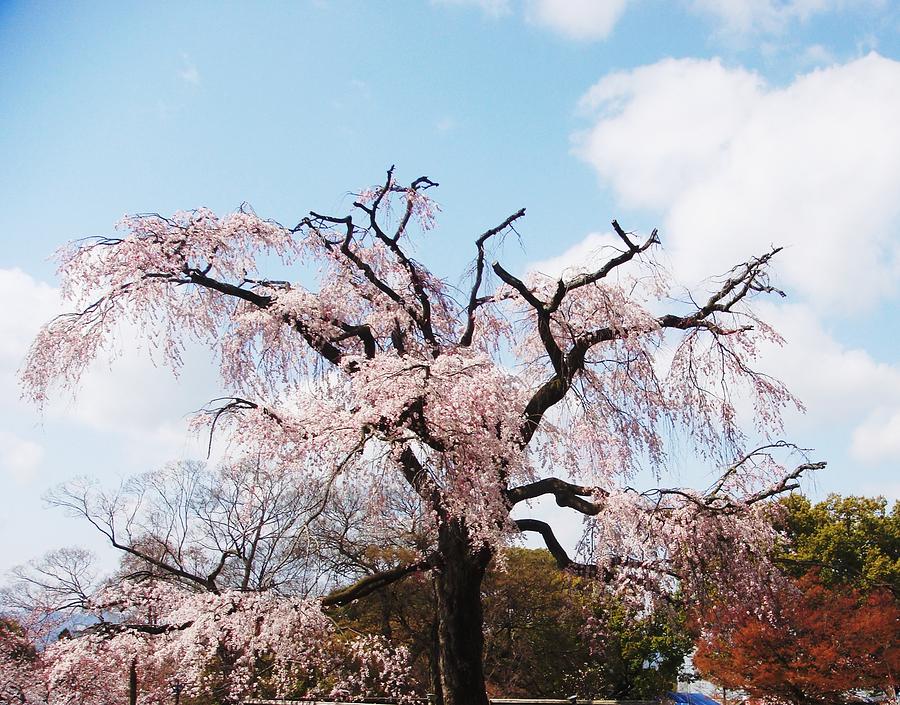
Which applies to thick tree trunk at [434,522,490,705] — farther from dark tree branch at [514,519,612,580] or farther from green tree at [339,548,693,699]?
green tree at [339,548,693,699]

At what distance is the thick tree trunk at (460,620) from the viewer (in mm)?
8766

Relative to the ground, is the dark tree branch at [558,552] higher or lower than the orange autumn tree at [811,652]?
higher

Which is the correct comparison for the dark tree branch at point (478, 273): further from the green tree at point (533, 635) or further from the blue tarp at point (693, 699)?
the blue tarp at point (693, 699)

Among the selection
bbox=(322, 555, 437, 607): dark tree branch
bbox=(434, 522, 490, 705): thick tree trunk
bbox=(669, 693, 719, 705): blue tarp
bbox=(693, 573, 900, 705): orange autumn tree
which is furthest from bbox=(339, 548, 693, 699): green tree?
bbox=(434, 522, 490, 705): thick tree trunk

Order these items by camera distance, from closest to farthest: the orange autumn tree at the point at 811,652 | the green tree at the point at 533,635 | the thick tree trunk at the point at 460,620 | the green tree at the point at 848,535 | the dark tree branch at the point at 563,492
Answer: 1. the thick tree trunk at the point at 460,620
2. the dark tree branch at the point at 563,492
3. the orange autumn tree at the point at 811,652
4. the green tree at the point at 533,635
5. the green tree at the point at 848,535

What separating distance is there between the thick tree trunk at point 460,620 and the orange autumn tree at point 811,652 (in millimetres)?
7422

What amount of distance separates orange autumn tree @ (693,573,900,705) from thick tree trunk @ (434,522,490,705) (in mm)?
7422

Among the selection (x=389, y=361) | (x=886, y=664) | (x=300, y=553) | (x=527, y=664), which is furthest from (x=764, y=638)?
(x=389, y=361)

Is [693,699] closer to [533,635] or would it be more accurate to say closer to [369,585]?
[533,635]

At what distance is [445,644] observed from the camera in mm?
8938

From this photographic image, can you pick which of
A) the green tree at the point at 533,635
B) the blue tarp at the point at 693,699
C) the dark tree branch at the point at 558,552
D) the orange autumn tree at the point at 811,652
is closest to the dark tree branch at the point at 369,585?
the dark tree branch at the point at 558,552

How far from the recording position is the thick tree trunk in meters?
8.77

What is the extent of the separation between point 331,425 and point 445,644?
9.89 feet

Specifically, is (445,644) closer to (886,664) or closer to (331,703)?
(331,703)
